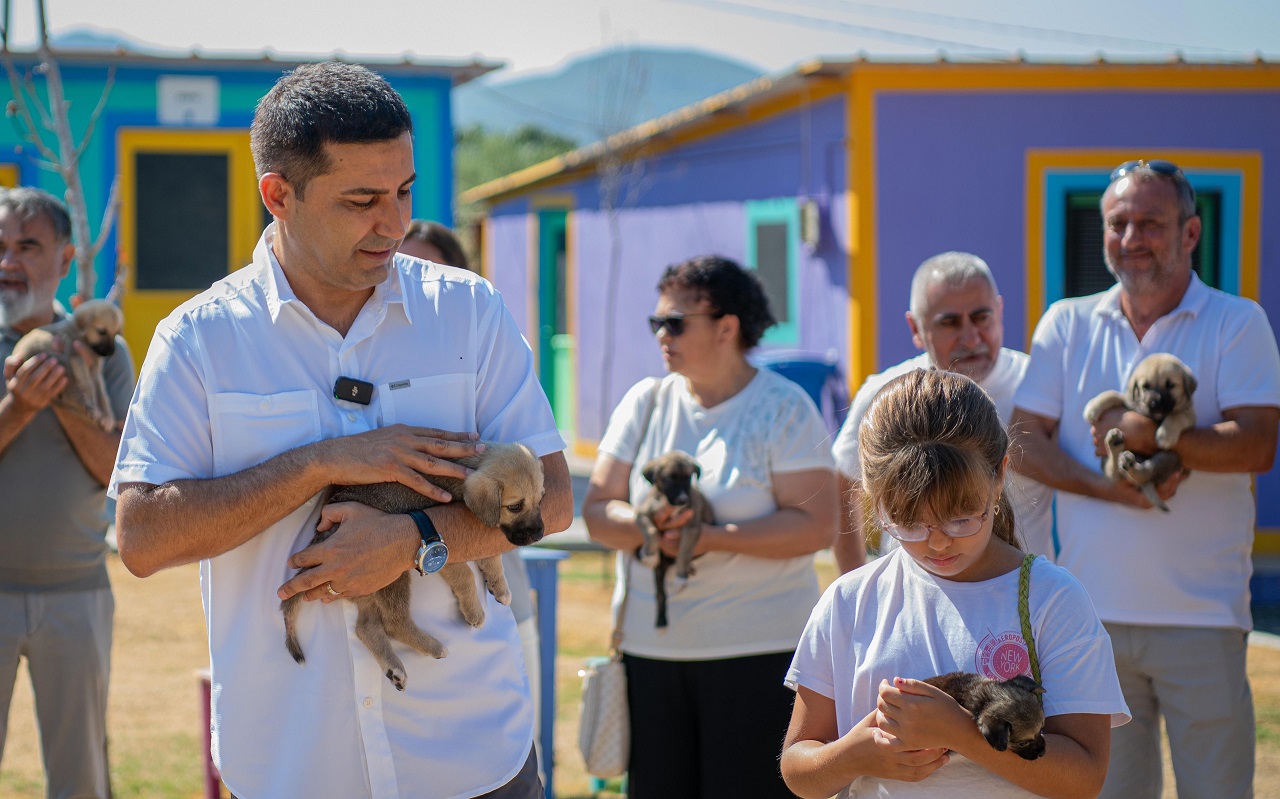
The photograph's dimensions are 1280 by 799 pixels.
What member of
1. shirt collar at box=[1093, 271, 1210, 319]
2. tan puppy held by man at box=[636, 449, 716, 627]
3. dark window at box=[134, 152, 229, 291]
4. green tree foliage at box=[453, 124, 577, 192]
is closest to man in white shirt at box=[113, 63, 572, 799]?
tan puppy held by man at box=[636, 449, 716, 627]

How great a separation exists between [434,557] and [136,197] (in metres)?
11.6

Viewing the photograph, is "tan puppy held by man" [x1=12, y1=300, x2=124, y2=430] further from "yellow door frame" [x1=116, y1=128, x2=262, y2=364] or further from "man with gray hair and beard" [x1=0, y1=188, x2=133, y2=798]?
"yellow door frame" [x1=116, y1=128, x2=262, y2=364]

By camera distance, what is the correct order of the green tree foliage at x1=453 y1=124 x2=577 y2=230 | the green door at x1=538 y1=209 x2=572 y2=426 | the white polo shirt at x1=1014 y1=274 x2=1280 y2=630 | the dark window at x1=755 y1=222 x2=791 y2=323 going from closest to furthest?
the white polo shirt at x1=1014 y1=274 x2=1280 y2=630 → the dark window at x1=755 y1=222 x2=791 y2=323 → the green door at x1=538 y1=209 x2=572 y2=426 → the green tree foliage at x1=453 y1=124 x2=577 y2=230

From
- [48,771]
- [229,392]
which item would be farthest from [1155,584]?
[48,771]

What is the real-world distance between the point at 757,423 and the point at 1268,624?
6609 millimetres

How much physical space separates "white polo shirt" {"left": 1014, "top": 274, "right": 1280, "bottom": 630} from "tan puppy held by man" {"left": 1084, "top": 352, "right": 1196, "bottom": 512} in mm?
80

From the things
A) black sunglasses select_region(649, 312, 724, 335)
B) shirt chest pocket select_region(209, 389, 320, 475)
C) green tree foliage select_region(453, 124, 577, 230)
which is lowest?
shirt chest pocket select_region(209, 389, 320, 475)

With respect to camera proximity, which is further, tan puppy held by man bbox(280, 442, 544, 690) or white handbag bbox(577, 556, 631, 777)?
white handbag bbox(577, 556, 631, 777)

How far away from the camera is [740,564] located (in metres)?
4.52

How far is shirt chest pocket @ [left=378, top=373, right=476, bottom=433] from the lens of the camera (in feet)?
8.85

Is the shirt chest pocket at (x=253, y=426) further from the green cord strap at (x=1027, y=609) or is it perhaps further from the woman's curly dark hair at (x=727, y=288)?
the woman's curly dark hair at (x=727, y=288)

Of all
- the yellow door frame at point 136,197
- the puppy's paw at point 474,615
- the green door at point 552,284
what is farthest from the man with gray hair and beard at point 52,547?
the green door at point 552,284

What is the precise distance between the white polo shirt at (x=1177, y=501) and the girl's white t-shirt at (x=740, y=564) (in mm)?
867

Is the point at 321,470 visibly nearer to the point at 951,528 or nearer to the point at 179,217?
the point at 951,528
